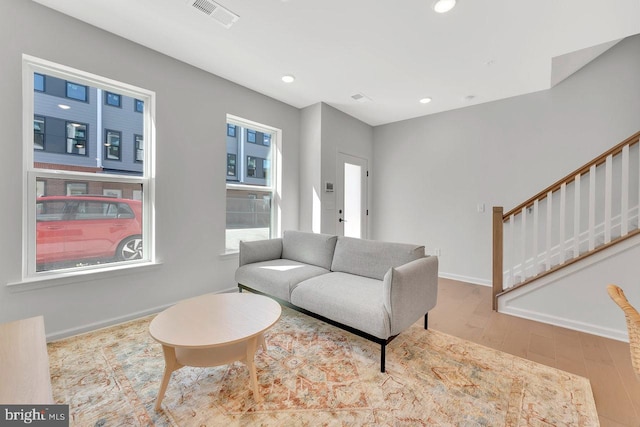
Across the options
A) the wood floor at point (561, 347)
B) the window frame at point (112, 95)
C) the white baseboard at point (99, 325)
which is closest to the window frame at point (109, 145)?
the window frame at point (112, 95)

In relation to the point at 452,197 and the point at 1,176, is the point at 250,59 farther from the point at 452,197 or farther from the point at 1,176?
the point at 452,197

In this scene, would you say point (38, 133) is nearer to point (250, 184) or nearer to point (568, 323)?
point (250, 184)

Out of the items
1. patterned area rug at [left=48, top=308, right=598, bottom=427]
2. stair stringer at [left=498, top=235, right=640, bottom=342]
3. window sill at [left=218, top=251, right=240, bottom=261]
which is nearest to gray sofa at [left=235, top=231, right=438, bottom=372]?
patterned area rug at [left=48, top=308, right=598, bottom=427]

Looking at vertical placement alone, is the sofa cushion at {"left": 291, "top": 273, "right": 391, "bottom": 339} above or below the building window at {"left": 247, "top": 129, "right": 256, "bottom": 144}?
below

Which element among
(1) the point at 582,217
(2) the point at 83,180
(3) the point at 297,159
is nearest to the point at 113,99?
(2) the point at 83,180

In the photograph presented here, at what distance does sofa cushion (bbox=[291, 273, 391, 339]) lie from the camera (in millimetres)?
1876

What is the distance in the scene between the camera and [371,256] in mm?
2609

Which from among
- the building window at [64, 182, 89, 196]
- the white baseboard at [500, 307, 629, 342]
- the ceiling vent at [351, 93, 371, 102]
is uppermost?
the ceiling vent at [351, 93, 371, 102]

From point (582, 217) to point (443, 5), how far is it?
305cm

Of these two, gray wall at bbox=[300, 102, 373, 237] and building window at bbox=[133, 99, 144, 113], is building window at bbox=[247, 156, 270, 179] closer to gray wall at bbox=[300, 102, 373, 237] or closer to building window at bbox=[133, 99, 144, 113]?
gray wall at bbox=[300, 102, 373, 237]

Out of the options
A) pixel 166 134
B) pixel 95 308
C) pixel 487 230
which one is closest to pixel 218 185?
pixel 166 134

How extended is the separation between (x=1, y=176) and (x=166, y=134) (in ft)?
4.13

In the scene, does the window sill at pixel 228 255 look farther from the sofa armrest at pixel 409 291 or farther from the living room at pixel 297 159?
the sofa armrest at pixel 409 291

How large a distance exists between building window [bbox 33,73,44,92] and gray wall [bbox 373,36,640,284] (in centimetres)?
447
